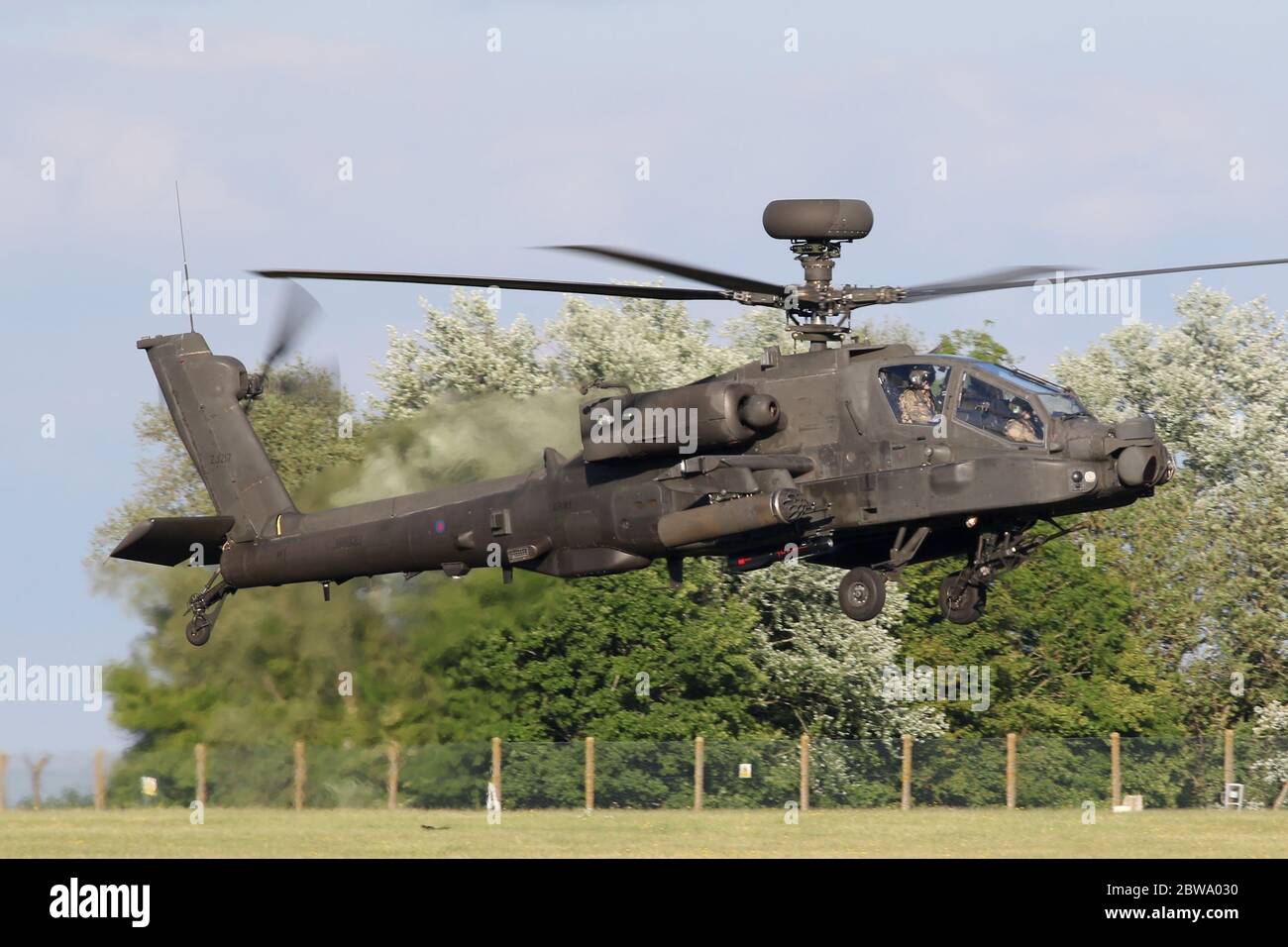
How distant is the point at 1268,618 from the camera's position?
49500mm

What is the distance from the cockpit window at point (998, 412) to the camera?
856 inches

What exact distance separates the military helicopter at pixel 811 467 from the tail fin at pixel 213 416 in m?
2.84

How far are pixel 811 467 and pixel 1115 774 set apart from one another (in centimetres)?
1487

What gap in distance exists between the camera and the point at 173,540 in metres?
26.5

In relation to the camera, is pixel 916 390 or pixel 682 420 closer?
pixel 916 390

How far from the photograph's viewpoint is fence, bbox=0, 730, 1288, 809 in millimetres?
32969

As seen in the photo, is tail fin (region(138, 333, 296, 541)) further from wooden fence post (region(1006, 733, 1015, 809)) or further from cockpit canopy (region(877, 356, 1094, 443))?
wooden fence post (region(1006, 733, 1015, 809))

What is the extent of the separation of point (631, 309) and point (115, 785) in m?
28.4

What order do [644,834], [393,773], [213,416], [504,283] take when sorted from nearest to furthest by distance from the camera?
1. [504,283]
2. [213,416]
3. [644,834]
4. [393,773]

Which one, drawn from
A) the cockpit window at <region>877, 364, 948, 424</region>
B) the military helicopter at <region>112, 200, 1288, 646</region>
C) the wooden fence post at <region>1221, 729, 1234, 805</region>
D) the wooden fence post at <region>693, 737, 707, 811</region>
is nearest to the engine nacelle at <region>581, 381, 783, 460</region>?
the military helicopter at <region>112, 200, 1288, 646</region>

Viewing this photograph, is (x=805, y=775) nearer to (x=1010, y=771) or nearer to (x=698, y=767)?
(x=698, y=767)

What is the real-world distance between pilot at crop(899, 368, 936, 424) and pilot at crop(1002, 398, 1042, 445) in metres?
0.90

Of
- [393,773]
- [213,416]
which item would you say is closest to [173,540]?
[213,416]

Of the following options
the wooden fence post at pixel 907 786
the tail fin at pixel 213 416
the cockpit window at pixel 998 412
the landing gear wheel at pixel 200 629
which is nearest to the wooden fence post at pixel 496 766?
the wooden fence post at pixel 907 786
